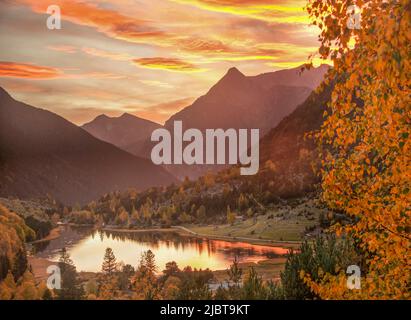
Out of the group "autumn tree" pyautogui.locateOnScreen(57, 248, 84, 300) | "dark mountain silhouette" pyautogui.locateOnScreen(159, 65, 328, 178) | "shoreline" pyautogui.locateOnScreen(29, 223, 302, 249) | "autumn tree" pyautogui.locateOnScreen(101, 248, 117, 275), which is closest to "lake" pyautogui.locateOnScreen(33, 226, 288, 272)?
"shoreline" pyautogui.locateOnScreen(29, 223, 302, 249)

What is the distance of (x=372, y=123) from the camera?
1047cm

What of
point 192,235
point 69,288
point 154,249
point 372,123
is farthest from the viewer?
point 192,235

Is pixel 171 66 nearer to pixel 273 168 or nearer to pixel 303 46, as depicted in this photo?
pixel 303 46

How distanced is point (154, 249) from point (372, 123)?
102376 millimetres

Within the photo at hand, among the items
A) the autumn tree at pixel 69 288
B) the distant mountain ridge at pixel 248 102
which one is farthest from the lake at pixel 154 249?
the distant mountain ridge at pixel 248 102

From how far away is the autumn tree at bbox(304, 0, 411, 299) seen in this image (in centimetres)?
716

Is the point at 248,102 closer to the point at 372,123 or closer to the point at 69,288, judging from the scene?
the point at 69,288

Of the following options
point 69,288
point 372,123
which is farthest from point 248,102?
point 372,123

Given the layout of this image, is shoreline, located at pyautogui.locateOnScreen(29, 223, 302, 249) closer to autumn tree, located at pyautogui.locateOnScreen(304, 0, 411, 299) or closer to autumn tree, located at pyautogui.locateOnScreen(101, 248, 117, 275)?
autumn tree, located at pyautogui.locateOnScreen(101, 248, 117, 275)

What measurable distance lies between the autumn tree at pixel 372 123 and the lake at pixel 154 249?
226 feet

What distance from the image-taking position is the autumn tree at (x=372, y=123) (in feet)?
23.5

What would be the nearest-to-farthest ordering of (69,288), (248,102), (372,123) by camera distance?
(372,123)
(69,288)
(248,102)

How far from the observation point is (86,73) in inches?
2293

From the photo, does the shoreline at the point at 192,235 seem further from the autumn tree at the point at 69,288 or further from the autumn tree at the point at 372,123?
the autumn tree at the point at 372,123
